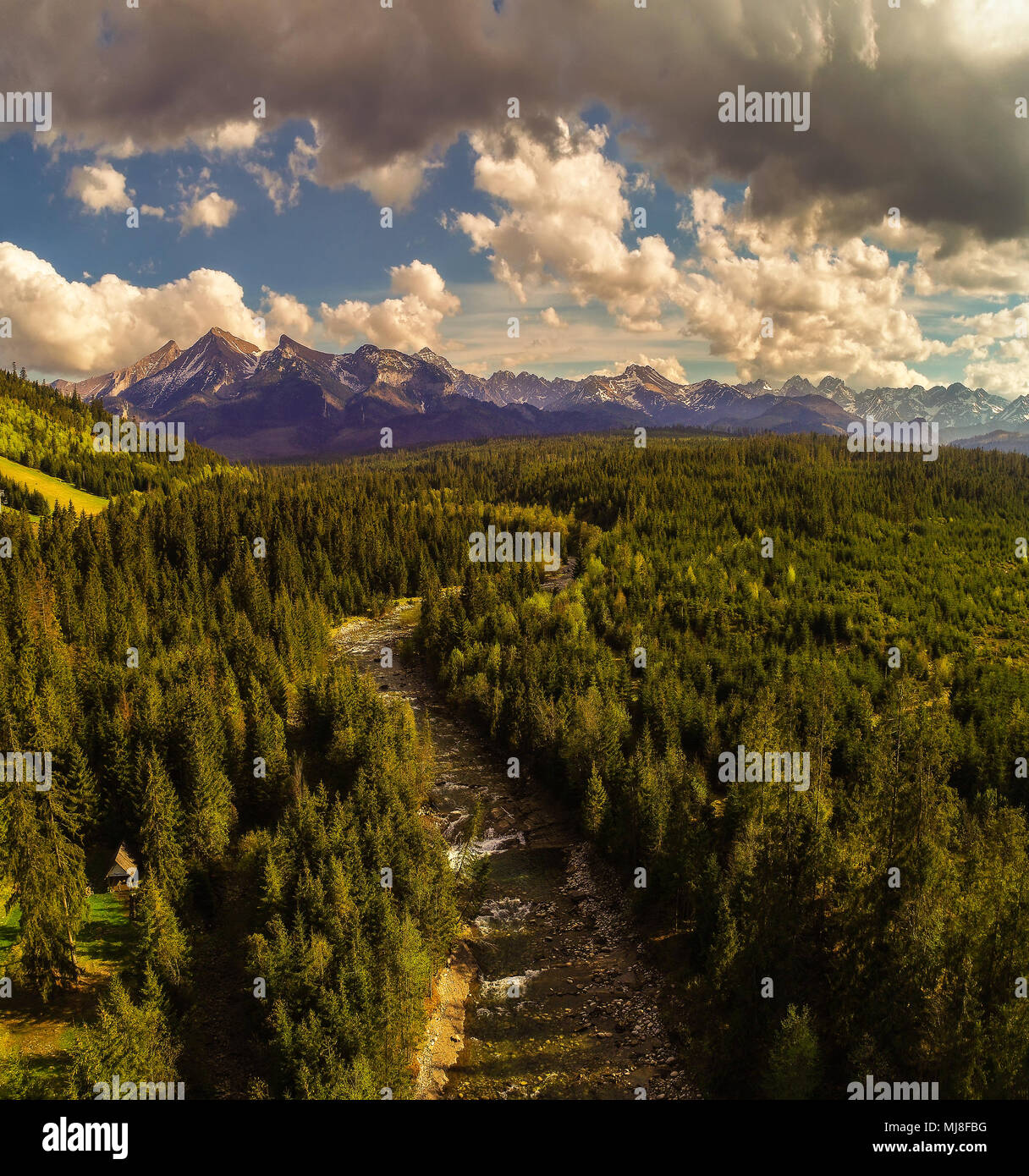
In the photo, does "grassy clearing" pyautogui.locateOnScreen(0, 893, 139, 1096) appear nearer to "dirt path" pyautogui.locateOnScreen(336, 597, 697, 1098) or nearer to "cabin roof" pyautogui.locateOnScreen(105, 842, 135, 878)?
"cabin roof" pyautogui.locateOnScreen(105, 842, 135, 878)

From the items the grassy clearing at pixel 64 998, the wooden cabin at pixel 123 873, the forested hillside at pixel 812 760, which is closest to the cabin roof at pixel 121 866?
the wooden cabin at pixel 123 873

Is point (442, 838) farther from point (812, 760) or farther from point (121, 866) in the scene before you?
point (812, 760)

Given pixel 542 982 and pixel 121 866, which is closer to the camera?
pixel 542 982

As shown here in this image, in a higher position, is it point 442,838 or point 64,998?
point 442,838

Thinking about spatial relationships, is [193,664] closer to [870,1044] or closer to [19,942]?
[19,942]

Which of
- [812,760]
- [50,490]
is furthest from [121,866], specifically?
[50,490]
